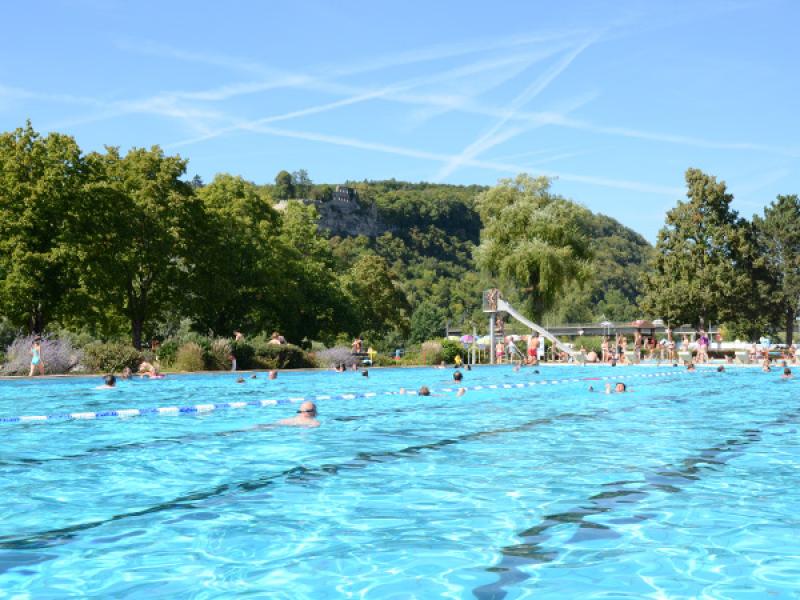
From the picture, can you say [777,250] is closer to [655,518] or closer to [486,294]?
[486,294]

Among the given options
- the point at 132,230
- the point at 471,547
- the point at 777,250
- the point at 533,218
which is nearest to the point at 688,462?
the point at 471,547

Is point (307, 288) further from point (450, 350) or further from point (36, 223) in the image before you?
point (36, 223)

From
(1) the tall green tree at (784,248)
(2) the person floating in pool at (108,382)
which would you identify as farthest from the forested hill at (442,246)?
(2) the person floating in pool at (108,382)

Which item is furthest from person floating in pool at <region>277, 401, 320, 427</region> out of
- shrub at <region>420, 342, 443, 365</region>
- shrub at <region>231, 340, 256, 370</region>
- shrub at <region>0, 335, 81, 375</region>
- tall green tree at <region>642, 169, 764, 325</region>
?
tall green tree at <region>642, 169, 764, 325</region>

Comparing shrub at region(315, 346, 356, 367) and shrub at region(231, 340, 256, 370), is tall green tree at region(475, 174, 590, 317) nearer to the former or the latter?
shrub at region(315, 346, 356, 367)

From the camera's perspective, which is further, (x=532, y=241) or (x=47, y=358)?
(x=532, y=241)

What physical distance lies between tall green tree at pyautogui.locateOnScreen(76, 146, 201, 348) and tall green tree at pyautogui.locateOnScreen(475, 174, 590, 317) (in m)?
24.0

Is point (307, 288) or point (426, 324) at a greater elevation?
point (307, 288)

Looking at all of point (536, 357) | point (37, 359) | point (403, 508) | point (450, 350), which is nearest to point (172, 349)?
point (37, 359)

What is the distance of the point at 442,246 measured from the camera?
170875 mm

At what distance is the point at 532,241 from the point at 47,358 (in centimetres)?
3642

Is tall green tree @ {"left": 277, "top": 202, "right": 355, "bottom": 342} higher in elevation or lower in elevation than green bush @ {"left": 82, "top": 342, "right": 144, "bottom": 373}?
higher

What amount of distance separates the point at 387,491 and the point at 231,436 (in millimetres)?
5355

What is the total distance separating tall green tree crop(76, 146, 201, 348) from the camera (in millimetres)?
34656
